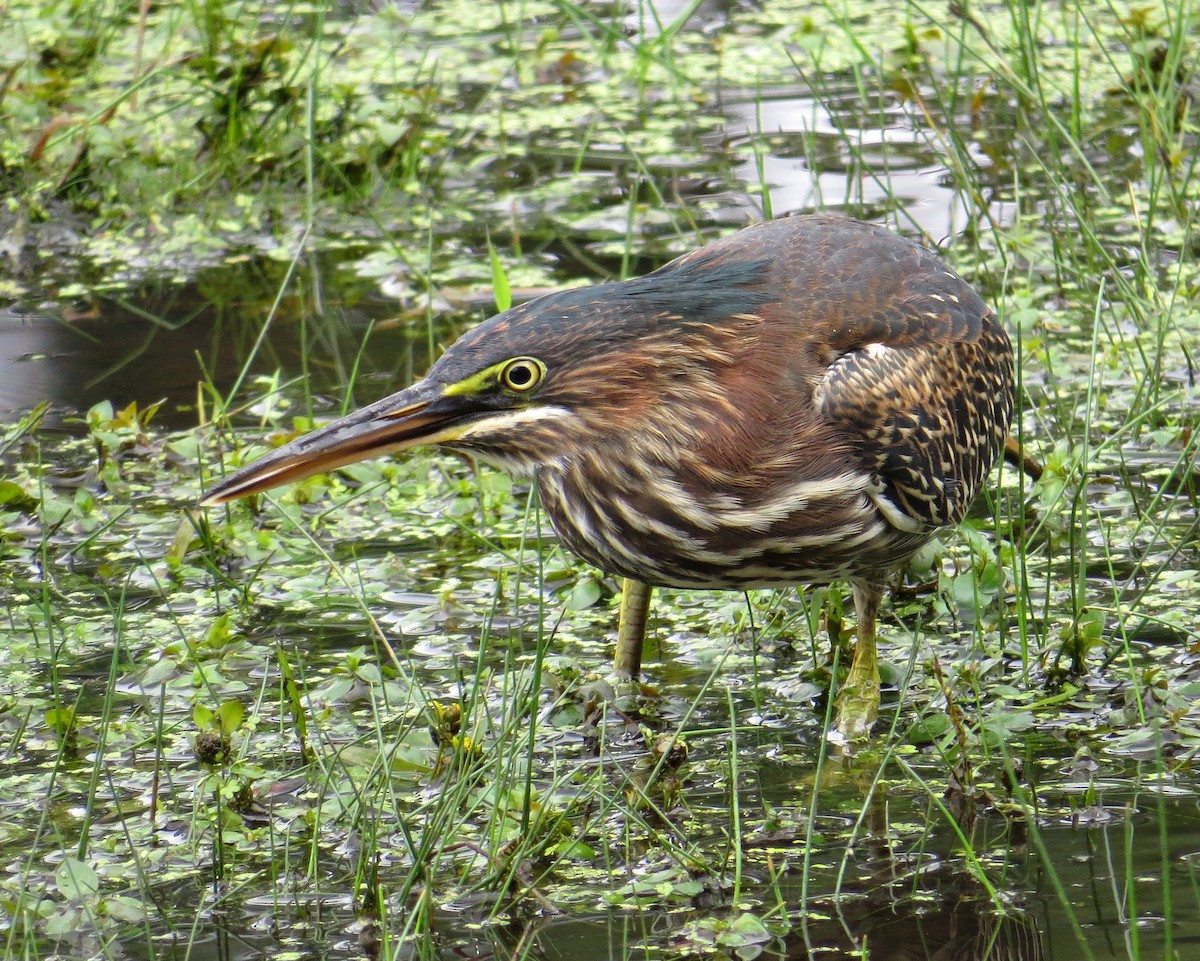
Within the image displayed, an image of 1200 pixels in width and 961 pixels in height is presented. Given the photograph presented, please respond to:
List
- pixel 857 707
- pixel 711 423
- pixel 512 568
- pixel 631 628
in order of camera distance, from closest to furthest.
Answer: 1. pixel 711 423
2. pixel 857 707
3. pixel 631 628
4. pixel 512 568

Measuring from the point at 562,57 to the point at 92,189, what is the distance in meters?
2.82

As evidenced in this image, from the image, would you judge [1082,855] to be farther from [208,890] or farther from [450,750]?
[208,890]

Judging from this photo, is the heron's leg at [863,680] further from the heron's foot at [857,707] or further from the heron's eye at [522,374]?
the heron's eye at [522,374]

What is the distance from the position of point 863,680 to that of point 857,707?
0.09 m

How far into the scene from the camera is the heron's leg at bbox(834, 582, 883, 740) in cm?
501

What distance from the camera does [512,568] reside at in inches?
233

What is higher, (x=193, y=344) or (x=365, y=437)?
(x=365, y=437)

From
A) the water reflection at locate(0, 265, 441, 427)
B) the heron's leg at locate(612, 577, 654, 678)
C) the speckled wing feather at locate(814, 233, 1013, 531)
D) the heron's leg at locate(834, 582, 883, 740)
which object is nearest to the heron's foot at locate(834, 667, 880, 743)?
the heron's leg at locate(834, 582, 883, 740)

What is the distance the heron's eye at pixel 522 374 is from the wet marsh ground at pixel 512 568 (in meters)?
0.56

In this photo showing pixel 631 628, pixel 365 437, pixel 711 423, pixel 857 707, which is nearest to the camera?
pixel 365 437

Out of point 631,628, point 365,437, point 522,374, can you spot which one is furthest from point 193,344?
point 522,374

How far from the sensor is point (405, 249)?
8.24 meters

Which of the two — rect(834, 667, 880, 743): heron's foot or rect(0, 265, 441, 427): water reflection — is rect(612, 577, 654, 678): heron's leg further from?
rect(0, 265, 441, 427): water reflection

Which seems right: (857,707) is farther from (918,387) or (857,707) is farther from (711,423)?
(711,423)
